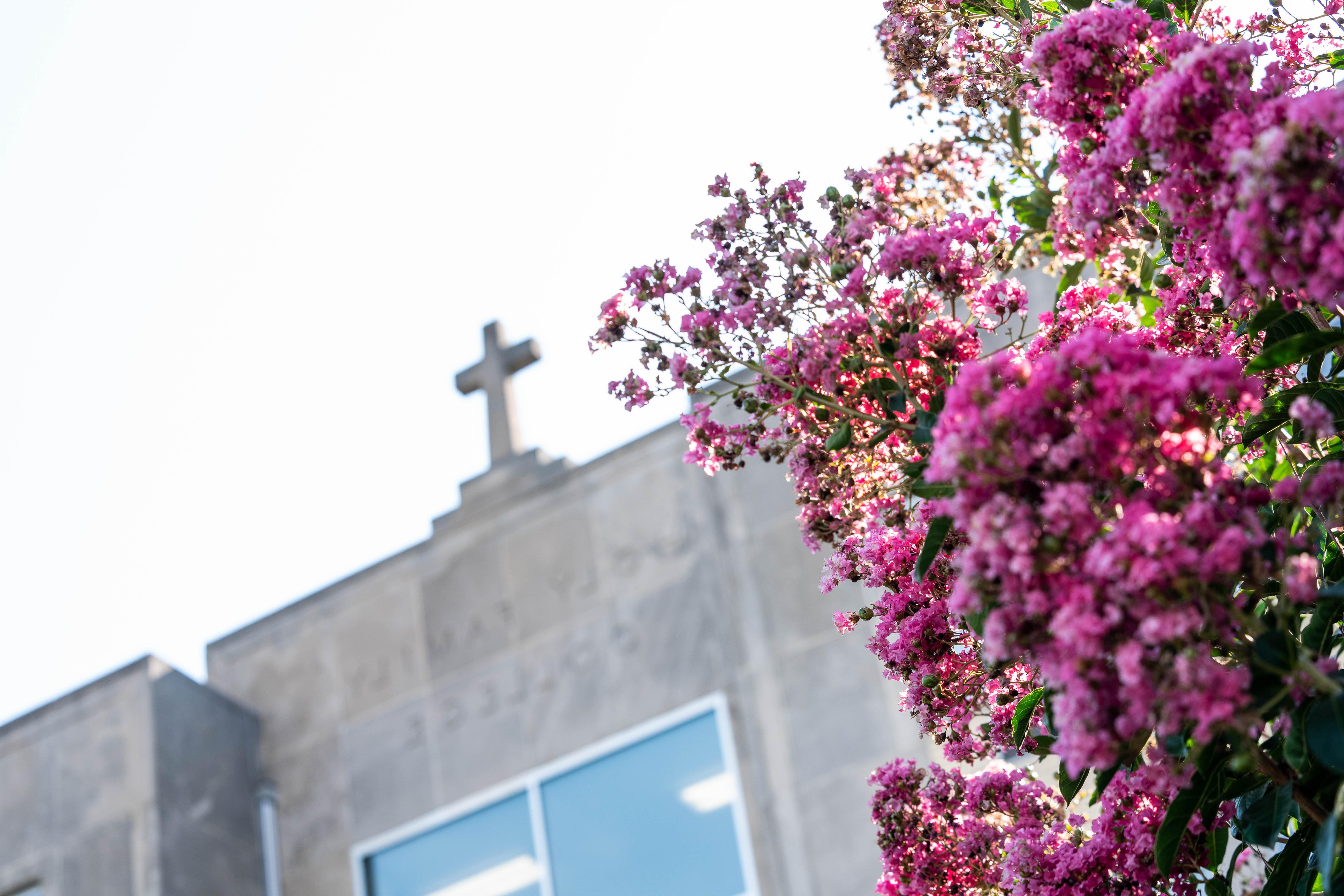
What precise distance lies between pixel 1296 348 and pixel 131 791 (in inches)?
384

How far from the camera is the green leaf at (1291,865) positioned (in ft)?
9.86

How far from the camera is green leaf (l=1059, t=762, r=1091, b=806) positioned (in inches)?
127

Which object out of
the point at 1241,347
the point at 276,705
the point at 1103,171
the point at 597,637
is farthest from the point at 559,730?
the point at 1103,171

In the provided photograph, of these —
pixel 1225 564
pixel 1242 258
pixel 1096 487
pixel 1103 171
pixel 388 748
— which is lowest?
pixel 1225 564

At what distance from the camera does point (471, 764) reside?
10430 mm

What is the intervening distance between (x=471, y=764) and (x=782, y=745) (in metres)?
2.40

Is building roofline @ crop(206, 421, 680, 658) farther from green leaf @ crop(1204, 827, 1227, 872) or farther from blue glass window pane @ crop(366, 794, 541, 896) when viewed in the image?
green leaf @ crop(1204, 827, 1227, 872)

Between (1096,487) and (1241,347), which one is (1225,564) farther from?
(1241,347)

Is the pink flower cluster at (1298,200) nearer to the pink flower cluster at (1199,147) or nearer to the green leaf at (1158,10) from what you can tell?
the pink flower cluster at (1199,147)

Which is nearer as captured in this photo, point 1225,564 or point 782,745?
point 1225,564

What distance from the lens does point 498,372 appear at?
12414mm

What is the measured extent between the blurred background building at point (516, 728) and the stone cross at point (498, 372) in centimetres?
9

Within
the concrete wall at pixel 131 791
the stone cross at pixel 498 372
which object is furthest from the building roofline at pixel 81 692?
the stone cross at pixel 498 372

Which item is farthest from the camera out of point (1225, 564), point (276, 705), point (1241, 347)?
point (276, 705)
